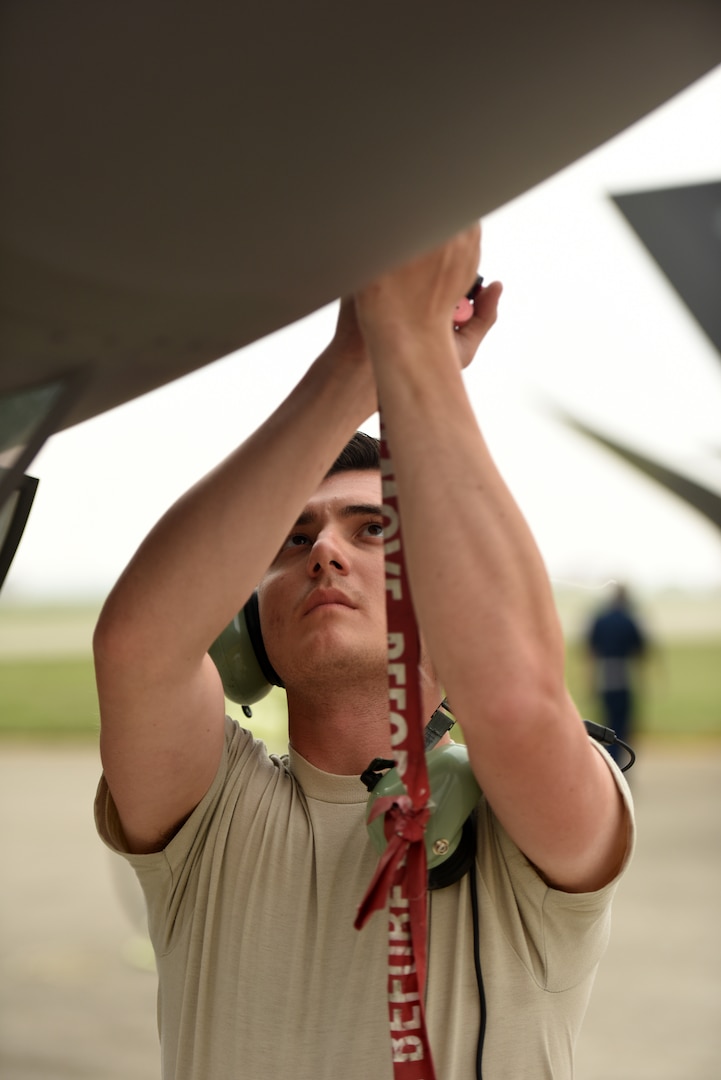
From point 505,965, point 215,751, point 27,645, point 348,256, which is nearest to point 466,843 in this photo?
point 505,965

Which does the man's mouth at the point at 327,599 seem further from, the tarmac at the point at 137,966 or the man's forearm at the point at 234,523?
the tarmac at the point at 137,966

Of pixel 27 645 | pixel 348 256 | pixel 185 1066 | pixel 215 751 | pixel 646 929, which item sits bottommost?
pixel 185 1066

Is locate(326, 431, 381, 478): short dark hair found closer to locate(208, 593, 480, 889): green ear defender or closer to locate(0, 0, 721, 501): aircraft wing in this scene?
locate(208, 593, 480, 889): green ear defender

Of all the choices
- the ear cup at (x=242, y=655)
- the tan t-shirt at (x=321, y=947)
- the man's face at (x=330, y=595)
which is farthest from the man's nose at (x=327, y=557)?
the tan t-shirt at (x=321, y=947)

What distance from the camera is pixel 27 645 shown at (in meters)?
49.2

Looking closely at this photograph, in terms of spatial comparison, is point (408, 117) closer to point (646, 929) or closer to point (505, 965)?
point (505, 965)

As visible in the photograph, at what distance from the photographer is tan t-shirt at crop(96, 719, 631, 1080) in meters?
1.11

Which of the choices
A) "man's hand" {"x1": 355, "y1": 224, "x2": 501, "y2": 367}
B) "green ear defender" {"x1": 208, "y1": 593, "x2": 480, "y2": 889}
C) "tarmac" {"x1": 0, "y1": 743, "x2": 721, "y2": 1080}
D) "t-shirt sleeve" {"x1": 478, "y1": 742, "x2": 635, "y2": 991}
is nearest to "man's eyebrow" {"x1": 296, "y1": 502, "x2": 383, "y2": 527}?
"green ear defender" {"x1": 208, "y1": 593, "x2": 480, "y2": 889}

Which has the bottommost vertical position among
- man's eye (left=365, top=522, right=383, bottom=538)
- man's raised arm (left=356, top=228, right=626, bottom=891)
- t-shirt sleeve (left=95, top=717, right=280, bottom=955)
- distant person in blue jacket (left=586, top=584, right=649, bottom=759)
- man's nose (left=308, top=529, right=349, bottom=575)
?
t-shirt sleeve (left=95, top=717, right=280, bottom=955)

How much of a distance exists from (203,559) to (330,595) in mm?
250

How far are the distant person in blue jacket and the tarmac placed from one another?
3.79 ft

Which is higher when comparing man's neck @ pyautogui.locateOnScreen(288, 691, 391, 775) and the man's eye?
the man's eye

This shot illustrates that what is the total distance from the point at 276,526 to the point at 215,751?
Answer: 32cm

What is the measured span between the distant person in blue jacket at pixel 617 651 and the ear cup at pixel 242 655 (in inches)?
344
